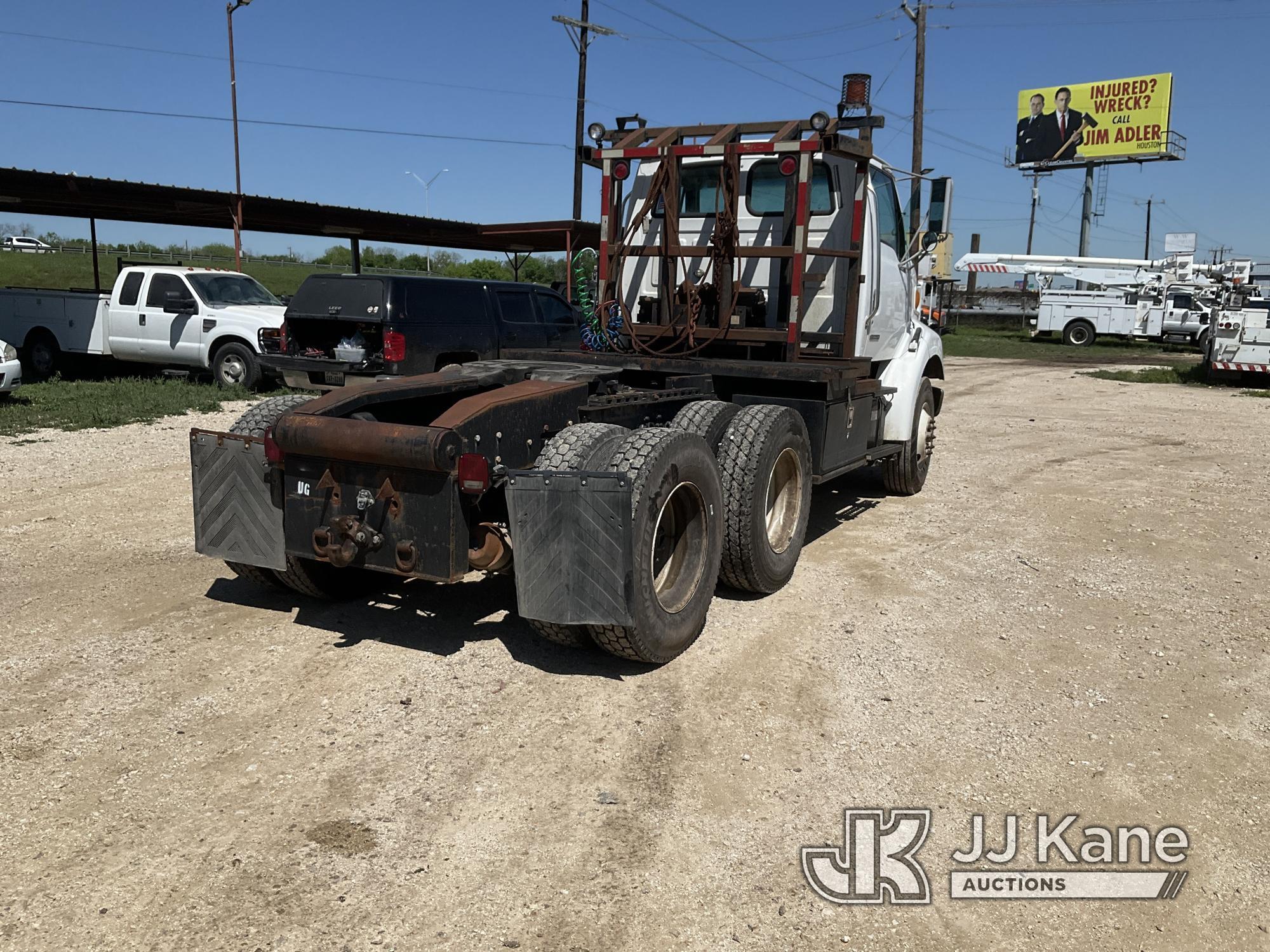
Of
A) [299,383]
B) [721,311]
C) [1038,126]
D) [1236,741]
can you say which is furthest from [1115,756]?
[1038,126]

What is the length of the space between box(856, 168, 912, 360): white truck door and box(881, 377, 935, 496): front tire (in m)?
0.73

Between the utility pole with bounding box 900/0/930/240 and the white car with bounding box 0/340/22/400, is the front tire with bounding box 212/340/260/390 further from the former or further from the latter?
the utility pole with bounding box 900/0/930/240

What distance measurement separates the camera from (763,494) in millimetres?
5594

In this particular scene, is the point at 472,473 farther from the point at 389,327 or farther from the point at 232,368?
the point at 232,368

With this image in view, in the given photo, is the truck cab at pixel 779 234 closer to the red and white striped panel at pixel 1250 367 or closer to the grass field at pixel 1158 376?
the red and white striped panel at pixel 1250 367

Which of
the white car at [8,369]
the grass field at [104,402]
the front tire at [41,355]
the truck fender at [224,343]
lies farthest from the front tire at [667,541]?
the front tire at [41,355]

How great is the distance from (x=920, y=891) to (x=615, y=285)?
5.23 meters

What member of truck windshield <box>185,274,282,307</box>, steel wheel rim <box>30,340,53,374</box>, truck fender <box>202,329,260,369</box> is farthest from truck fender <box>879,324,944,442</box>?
steel wheel rim <box>30,340,53,374</box>

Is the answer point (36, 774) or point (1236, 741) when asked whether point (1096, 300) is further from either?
point (36, 774)

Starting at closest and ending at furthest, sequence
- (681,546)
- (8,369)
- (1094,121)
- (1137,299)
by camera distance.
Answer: (681,546) → (8,369) → (1137,299) → (1094,121)

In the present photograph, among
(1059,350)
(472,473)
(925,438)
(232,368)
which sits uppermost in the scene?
(1059,350)

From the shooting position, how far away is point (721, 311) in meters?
6.92

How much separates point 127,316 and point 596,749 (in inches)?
574

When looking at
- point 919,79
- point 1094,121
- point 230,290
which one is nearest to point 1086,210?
point 1094,121
